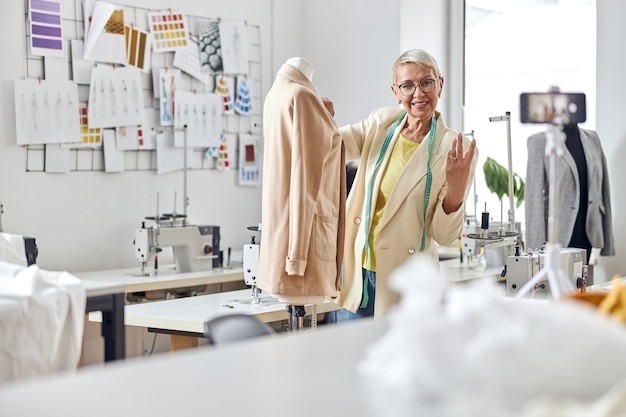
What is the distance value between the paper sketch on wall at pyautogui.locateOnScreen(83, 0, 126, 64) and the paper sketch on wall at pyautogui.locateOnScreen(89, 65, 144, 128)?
68mm

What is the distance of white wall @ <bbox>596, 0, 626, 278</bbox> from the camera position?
4.99 meters

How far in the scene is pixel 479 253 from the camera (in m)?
4.98

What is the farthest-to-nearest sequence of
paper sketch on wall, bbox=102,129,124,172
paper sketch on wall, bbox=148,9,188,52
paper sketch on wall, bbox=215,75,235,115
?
paper sketch on wall, bbox=215,75,235,115, paper sketch on wall, bbox=148,9,188,52, paper sketch on wall, bbox=102,129,124,172

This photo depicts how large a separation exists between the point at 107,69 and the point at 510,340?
4.25 m

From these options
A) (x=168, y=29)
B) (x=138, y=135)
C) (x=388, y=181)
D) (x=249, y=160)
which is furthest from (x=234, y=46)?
(x=388, y=181)

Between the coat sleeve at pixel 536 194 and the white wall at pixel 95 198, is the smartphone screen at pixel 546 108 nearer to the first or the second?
the coat sleeve at pixel 536 194

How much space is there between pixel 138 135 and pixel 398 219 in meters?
2.30

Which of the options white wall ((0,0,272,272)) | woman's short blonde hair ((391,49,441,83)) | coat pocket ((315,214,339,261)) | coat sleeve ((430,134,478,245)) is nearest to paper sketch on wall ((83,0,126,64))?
white wall ((0,0,272,272))

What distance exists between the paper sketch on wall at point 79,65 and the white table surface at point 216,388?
12.3 feet

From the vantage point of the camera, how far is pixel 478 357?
94cm

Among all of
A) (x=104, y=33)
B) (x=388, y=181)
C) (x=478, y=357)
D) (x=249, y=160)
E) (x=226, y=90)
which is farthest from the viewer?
(x=249, y=160)

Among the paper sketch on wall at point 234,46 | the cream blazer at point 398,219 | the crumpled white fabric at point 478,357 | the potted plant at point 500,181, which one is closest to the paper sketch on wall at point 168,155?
the paper sketch on wall at point 234,46

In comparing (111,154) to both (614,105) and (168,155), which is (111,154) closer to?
(168,155)

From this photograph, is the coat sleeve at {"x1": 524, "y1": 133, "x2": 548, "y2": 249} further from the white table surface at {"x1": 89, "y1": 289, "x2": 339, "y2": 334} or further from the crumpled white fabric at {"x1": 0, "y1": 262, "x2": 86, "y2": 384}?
the crumpled white fabric at {"x1": 0, "y1": 262, "x2": 86, "y2": 384}
